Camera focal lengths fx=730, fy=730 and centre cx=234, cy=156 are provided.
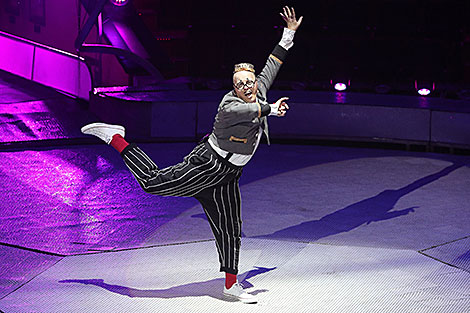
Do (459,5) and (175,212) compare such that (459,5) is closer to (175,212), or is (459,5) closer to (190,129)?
(190,129)

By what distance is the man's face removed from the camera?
484 centimetres

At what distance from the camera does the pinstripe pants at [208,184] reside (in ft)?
15.9

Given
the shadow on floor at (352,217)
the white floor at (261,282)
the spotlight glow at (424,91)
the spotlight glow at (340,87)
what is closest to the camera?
the white floor at (261,282)

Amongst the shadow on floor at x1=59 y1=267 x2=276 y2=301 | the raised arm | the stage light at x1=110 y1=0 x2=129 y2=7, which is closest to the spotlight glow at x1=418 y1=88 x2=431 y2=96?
the stage light at x1=110 y1=0 x2=129 y2=7

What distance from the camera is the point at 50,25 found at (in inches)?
724

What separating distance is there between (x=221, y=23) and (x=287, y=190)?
712 centimetres

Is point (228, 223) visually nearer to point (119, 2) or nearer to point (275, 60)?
point (275, 60)

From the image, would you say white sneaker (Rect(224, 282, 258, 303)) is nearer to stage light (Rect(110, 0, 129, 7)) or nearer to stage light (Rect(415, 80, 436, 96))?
stage light (Rect(415, 80, 436, 96))

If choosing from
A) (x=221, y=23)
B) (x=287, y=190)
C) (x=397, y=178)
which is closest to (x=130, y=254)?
(x=287, y=190)

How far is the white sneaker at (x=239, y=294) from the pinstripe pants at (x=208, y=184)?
0.12 metres

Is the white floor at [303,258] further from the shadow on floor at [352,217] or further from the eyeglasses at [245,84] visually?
the eyeglasses at [245,84]

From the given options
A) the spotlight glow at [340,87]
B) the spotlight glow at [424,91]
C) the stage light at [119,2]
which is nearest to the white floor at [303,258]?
the spotlight glow at [424,91]

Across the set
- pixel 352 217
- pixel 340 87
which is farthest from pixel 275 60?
pixel 340 87

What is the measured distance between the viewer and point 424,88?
12.5 meters
